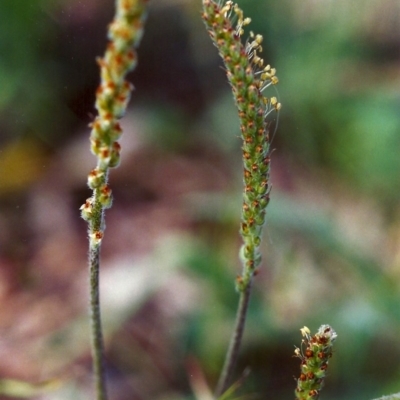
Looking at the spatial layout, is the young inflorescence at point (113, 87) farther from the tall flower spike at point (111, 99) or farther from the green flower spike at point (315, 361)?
the green flower spike at point (315, 361)

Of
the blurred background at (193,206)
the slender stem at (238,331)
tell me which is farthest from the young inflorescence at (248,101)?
the blurred background at (193,206)

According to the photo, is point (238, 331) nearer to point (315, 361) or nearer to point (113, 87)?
point (315, 361)

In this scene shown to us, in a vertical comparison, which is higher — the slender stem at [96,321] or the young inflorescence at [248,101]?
the young inflorescence at [248,101]

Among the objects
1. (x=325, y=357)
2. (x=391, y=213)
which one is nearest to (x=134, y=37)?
(x=325, y=357)

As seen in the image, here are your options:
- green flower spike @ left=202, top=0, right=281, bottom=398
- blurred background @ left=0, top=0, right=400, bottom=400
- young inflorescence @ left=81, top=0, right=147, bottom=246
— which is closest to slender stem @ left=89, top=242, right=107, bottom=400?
young inflorescence @ left=81, top=0, right=147, bottom=246

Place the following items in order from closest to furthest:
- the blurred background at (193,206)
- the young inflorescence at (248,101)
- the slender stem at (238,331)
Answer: the young inflorescence at (248,101)
the slender stem at (238,331)
the blurred background at (193,206)

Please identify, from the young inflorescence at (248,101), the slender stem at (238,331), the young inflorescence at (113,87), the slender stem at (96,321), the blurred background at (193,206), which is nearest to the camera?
the young inflorescence at (113,87)

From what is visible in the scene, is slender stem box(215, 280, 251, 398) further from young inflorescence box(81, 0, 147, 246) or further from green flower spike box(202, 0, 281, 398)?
young inflorescence box(81, 0, 147, 246)
